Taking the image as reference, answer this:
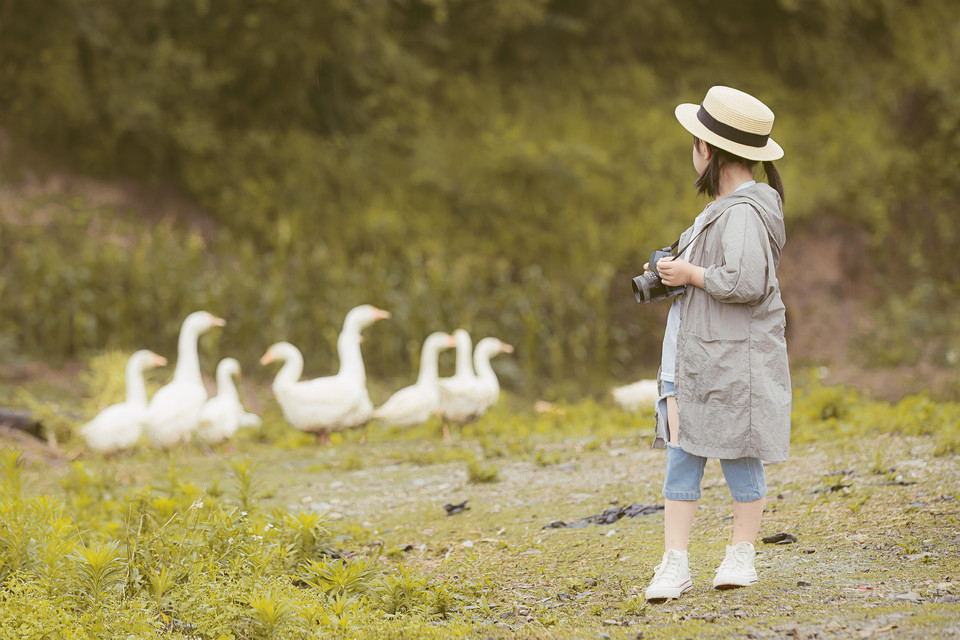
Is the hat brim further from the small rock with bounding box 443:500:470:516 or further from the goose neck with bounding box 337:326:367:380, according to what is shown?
the goose neck with bounding box 337:326:367:380

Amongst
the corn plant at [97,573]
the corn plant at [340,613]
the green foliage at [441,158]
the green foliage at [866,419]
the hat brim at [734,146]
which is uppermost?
the green foliage at [441,158]

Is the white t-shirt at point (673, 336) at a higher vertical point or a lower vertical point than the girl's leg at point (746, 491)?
higher

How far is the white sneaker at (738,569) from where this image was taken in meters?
4.14

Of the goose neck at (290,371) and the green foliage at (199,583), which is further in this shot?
the goose neck at (290,371)

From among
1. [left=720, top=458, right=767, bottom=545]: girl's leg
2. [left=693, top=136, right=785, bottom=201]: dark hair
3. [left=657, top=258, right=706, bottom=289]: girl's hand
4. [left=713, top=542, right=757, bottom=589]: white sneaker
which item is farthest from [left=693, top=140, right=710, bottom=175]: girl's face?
[left=713, top=542, right=757, bottom=589]: white sneaker

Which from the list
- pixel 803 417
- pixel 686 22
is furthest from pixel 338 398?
pixel 686 22

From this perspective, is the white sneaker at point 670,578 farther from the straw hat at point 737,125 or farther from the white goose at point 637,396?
the white goose at point 637,396

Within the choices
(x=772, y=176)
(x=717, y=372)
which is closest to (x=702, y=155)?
(x=772, y=176)

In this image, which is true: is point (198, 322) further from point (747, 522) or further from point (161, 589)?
point (747, 522)

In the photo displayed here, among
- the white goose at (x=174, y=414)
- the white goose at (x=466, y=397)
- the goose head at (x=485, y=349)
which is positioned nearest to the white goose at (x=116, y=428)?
the white goose at (x=174, y=414)

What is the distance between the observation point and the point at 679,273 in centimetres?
411

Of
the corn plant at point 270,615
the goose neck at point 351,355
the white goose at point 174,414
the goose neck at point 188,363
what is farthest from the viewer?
the goose neck at point 351,355

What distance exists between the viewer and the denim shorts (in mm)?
4164

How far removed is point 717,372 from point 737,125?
106 cm
